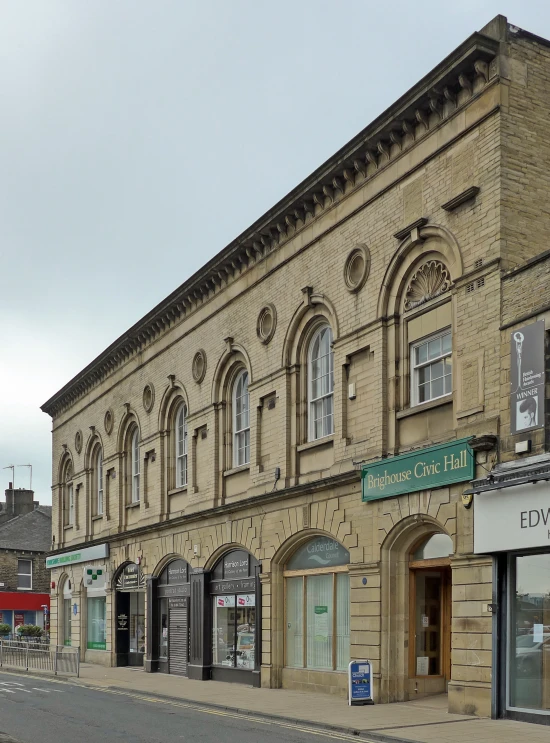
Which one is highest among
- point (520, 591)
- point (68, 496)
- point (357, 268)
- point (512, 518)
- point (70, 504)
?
point (357, 268)

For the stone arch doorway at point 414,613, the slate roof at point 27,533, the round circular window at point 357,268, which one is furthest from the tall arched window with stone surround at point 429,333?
the slate roof at point 27,533

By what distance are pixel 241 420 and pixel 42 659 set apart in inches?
451

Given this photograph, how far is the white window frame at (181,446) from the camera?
3130cm

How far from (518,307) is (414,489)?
4.13m

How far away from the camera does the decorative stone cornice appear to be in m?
18.1

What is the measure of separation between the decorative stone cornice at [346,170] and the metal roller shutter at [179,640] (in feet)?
29.9

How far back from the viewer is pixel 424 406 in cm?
1902

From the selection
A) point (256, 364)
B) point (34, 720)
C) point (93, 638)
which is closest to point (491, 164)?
point (256, 364)

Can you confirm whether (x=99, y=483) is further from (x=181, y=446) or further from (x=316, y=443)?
(x=316, y=443)

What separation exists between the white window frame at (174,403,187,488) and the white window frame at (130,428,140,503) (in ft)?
13.3

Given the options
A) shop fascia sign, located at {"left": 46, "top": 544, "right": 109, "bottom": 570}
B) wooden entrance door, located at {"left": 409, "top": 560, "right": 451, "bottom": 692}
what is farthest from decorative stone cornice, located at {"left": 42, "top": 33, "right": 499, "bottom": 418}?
wooden entrance door, located at {"left": 409, "top": 560, "right": 451, "bottom": 692}

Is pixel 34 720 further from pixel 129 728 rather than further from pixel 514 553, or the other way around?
pixel 514 553

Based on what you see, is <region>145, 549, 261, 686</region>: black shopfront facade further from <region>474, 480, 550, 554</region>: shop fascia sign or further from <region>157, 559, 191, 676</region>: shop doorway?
<region>474, 480, 550, 554</region>: shop fascia sign

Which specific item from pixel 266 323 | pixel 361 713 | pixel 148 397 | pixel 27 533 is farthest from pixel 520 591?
pixel 27 533
